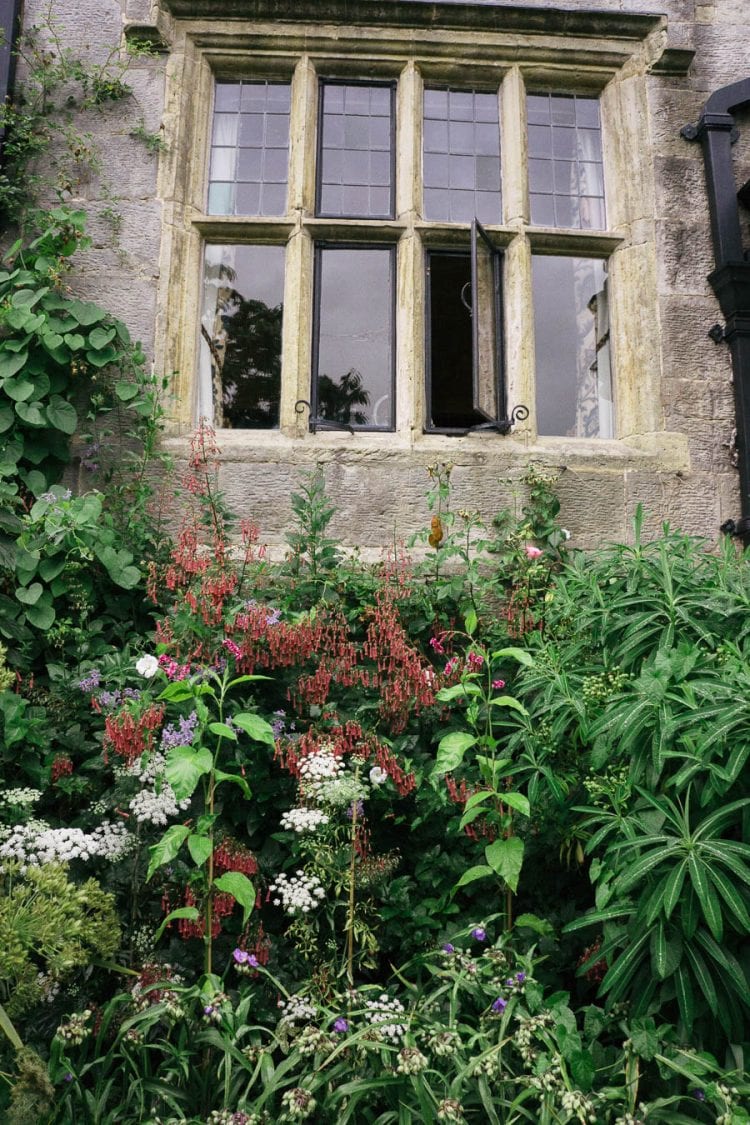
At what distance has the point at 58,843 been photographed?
2557 mm

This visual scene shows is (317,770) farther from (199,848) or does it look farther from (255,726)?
(199,848)

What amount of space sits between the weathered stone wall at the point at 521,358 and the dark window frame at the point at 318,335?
8 centimetres

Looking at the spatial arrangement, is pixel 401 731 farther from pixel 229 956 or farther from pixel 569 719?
pixel 229 956

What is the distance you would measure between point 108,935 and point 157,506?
84.2 inches

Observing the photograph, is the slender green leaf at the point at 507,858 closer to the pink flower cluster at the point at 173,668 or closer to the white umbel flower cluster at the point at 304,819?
the white umbel flower cluster at the point at 304,819

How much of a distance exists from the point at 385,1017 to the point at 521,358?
10.6 feet

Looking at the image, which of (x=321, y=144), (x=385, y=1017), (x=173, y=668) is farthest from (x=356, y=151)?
(x=385, y=1017)

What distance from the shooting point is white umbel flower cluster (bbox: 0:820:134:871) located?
8.20 ft

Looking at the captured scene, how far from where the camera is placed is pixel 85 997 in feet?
8.82

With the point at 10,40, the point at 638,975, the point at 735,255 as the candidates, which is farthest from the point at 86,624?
the point at 735,255

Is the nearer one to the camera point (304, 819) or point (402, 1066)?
point (402, 1066)

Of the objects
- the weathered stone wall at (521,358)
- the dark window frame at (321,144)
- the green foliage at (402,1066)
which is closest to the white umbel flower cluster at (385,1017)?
the green foliage at (402,1066)

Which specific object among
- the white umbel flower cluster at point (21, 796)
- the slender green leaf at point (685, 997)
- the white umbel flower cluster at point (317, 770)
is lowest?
the slender green leaf at point (685, 997)

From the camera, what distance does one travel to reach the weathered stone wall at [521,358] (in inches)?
165
